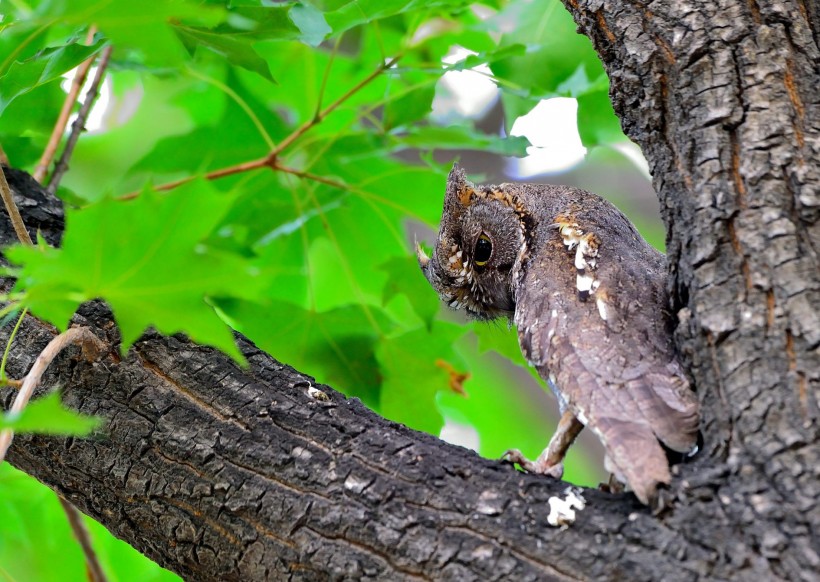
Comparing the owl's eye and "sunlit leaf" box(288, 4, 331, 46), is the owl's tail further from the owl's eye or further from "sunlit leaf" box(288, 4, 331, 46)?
"sunlit leaf" box(288, 4, 331, 46)

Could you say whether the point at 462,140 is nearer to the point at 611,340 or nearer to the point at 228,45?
the point at 228,45

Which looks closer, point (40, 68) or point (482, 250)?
point (40, 68)

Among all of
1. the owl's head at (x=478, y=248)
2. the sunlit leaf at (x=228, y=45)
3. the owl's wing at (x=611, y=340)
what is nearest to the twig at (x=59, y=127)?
the sunlit leaf at (x=228, y=45)

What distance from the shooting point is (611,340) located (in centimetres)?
167

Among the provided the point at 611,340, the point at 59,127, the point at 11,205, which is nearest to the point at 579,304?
the point at 611,340

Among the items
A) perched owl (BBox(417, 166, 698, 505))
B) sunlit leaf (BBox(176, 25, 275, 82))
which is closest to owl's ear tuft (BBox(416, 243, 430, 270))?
perched owl (BBox(417, 166, 698, 505))

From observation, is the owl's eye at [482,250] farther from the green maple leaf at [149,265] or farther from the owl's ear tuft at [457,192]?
the green maple leaf at [149,265]

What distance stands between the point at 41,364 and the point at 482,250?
1230 mm

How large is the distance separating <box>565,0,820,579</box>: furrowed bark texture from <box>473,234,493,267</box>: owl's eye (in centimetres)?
58

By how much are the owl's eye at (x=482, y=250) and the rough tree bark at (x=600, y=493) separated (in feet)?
1.91

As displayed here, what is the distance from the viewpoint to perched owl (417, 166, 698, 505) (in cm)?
149

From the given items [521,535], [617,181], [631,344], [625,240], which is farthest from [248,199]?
[617,181]

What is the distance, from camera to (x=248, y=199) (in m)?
2.71

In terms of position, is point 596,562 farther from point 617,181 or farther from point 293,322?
point 617,181
